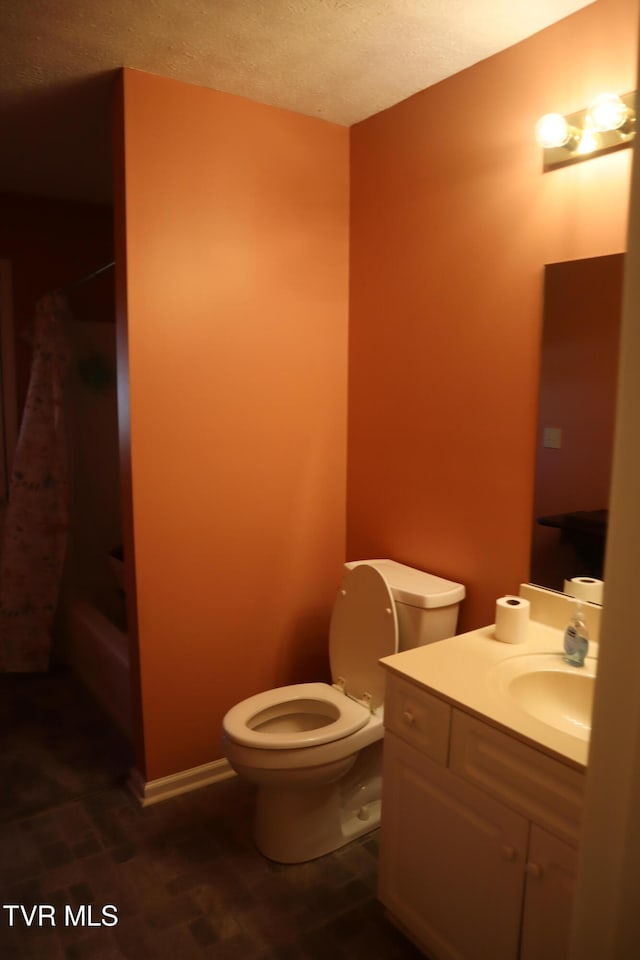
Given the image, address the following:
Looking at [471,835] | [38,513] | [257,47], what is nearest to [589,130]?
[257,47]

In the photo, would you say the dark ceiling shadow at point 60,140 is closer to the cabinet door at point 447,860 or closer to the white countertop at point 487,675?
the white countertop at point 487,675

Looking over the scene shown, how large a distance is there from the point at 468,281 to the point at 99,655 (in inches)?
88.8

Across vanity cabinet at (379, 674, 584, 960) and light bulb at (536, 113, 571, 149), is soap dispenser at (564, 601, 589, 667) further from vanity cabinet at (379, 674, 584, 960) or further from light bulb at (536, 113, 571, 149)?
light bulb at (536, 113, 571, 149)

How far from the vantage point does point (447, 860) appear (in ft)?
5.09

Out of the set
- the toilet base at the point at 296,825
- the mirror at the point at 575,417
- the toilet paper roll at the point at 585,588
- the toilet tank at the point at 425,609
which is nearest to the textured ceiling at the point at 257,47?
the mirror at the point at 575,417

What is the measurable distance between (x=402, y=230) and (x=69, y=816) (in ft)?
7.84

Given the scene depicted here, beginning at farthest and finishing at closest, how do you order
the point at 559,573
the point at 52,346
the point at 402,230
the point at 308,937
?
1. the point at 52,346
2. the point at 402,230
3. the point at 559,573
4. the point at 308,937

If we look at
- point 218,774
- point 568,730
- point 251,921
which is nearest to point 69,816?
point 218,774

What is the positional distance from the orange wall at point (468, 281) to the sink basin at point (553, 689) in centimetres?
37

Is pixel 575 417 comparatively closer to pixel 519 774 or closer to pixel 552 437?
pixel 552 437

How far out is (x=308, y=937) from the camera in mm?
1759

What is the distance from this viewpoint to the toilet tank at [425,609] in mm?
2059

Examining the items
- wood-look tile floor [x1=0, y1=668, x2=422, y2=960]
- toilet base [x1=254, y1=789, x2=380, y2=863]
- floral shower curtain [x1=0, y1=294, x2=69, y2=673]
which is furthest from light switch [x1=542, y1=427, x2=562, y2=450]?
floral shower curtain [x1=0, y1=294, x2=69, y2=673]

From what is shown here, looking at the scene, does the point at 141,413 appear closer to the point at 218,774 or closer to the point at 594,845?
the point at 218,774
